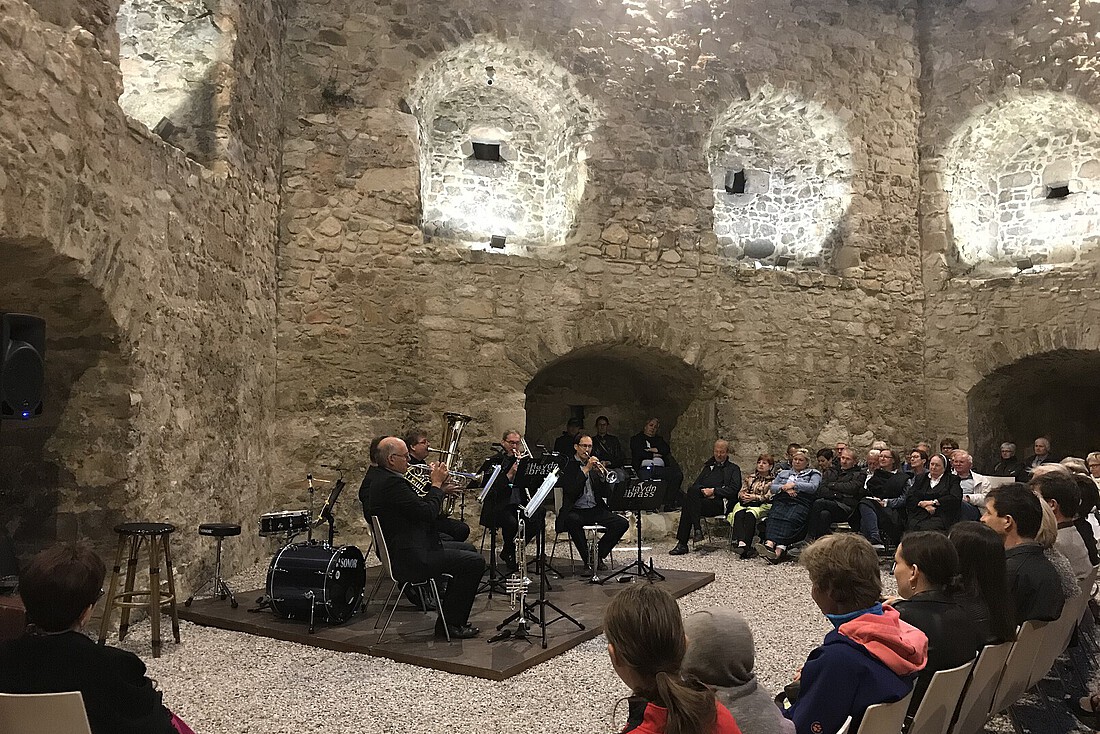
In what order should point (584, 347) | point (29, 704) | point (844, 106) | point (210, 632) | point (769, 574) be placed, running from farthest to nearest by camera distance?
point (844, 106), point (584, 347), point (769, 574), point (210, 632), point (29, 704)

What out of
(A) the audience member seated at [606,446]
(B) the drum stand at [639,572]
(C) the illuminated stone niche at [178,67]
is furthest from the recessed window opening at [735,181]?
(C) the illuminated stone niche at [178,67]

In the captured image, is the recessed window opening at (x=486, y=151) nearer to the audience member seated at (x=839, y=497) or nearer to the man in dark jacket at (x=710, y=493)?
the man in dark jacket at (x=710, y=493)

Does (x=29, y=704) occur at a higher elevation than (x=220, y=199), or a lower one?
lower

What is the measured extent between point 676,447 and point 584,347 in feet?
7.02

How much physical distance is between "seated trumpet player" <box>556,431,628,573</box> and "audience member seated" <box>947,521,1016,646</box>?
401 cm

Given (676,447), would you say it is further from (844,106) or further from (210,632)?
(210,632)

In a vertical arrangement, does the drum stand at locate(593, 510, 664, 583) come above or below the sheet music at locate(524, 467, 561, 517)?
below

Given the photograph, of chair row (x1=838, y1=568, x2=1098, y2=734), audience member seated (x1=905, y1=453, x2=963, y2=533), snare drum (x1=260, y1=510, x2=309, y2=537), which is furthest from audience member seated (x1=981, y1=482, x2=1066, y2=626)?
snare drum (x1=260, y1=510, x2=309, y2=537)

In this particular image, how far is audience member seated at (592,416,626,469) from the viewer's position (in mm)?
9430

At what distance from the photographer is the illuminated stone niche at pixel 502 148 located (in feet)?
28.9

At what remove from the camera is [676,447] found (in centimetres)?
1004

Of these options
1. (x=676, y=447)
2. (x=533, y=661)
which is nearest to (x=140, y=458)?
(x=533, y=661)

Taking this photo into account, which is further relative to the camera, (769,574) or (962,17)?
(962,17)

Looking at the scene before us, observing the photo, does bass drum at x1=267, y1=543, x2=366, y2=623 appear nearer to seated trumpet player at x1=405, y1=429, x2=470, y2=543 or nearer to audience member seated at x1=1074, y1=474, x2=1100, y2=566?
seated trumpet player at x1=405, y1=429, x2=470, y2=543
